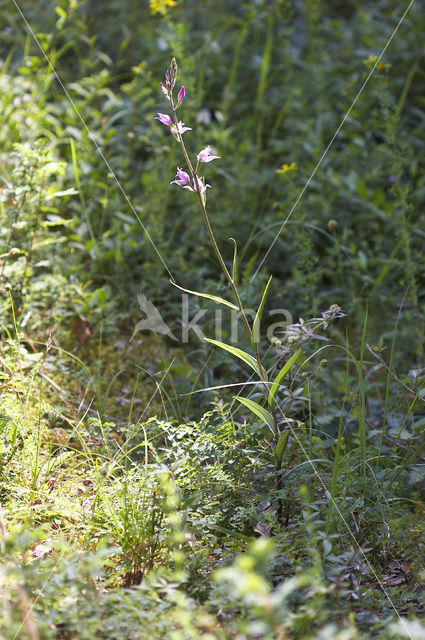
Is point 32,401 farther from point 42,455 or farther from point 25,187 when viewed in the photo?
point 25,187

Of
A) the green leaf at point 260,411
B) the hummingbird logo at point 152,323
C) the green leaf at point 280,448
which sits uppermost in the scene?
the green leaf at point 260,411

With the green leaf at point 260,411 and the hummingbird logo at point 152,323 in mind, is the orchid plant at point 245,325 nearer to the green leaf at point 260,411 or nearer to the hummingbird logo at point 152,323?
the green leaf at point 260,411

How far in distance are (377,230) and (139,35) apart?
2195 millimetres

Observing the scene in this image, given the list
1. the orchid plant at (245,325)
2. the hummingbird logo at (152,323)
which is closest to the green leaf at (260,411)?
the orchid plant at (245,325)

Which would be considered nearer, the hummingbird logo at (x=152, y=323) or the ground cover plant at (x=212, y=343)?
the ground cover plant at (x=212, y=343)

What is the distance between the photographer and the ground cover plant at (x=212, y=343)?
1503 millimetres

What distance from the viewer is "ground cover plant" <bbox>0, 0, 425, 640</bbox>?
150 centimetres

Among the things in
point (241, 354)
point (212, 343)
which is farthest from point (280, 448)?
point (212, 343)

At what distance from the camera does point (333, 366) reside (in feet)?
9.29

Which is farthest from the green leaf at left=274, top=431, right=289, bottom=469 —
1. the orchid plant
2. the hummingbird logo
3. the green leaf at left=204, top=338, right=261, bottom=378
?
the hummingbird logo

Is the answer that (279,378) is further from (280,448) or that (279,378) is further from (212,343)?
(212,343)

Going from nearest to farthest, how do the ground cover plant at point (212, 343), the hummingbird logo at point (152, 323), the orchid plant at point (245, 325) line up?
the ground cover plant at point (212, 343)
the orchid plant at point (245, 325)
the hummingbird logo at point (152, 323)

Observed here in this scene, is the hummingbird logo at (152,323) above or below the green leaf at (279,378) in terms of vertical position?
below

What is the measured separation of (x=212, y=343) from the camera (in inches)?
87.1
